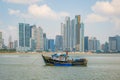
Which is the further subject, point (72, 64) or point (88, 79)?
point (72, 64)

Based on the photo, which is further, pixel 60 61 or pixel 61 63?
pixel 60 61

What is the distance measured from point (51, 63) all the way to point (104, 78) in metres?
39.0

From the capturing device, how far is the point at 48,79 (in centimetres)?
6122

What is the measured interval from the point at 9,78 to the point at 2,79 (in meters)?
1.97

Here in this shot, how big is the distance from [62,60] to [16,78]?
3976cm

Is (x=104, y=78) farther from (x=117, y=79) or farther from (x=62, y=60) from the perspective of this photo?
(x=62, y=60)

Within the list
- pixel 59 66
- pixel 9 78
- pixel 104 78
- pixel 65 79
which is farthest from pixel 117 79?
pixel 59 66

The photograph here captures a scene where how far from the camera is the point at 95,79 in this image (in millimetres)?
60750

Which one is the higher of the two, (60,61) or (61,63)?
(60,61)

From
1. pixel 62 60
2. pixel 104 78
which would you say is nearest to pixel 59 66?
pixel 62 60

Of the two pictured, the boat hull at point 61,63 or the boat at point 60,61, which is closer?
the boat at point 60,61

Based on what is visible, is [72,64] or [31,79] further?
[72,64]

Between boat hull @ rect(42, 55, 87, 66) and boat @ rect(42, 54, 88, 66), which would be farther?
boat hull @ rect(42, 55, 87, 66)

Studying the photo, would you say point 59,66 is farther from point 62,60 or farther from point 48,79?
point 48,79
